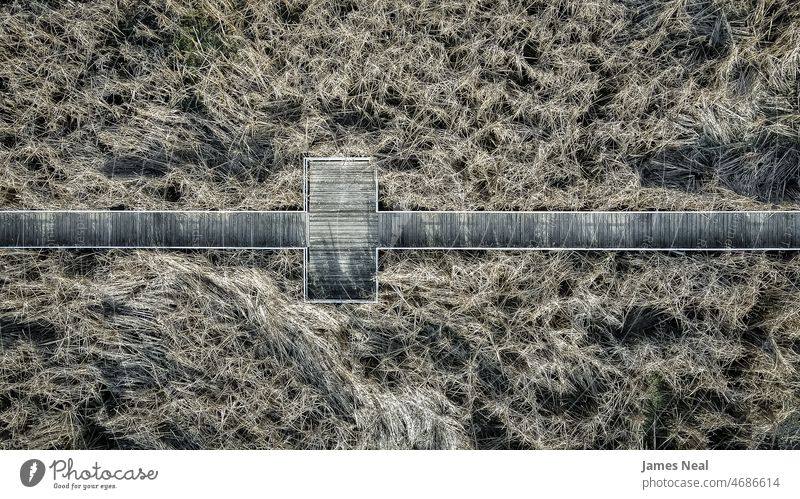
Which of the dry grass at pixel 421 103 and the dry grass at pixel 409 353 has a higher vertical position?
the dry grass at pixel 421 103

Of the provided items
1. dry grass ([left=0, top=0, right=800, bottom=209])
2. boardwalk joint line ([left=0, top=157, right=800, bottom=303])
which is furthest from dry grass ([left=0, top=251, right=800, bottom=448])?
dry grass ([left=0, top=0, right=800, bottom=209])
